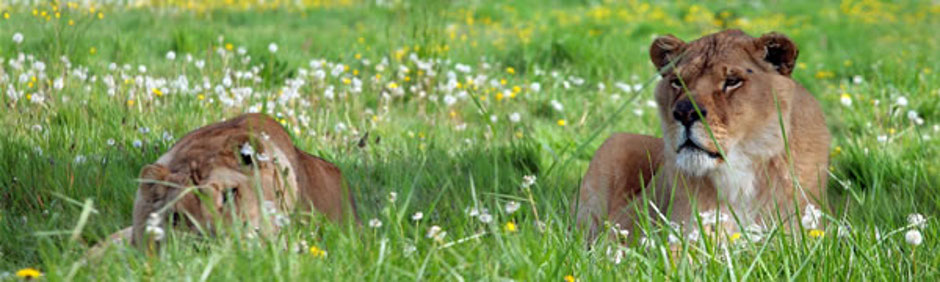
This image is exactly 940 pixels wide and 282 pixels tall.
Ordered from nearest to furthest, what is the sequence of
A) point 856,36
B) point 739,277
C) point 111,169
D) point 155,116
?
point 739,277 → point 111,169 → point 155,116 → point 856,36

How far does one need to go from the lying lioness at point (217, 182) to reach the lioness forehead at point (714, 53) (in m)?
1.38

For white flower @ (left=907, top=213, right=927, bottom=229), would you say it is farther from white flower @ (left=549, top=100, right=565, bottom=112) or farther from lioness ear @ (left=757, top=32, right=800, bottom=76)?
white flower @ (left=549, top=100, right=565, bottom=112)

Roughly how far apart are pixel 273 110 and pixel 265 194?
2840 mm

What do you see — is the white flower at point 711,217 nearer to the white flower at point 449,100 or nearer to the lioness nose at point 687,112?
the lioness nose at point 687,112

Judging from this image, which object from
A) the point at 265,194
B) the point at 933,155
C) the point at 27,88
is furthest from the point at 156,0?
the point at 265,194

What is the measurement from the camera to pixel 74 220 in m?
3.90

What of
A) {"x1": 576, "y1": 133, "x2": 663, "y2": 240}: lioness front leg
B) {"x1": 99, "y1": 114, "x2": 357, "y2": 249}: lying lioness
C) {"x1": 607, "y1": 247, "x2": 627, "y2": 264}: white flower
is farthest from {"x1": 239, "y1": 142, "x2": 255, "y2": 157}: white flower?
{"x1": 576, "y1": 133, "x2": 663, "y2": 240}: lioness front leg

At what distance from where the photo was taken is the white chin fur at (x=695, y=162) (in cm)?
390

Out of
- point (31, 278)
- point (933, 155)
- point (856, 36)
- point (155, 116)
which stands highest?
point (31, 278)

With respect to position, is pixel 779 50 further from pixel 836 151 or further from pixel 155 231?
pixel 836 151

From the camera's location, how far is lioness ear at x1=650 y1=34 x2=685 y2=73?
4281 millimetres

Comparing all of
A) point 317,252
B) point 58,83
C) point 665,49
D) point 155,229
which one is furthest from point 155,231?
point 58,83

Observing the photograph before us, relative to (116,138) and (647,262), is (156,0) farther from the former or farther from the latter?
(647,262)

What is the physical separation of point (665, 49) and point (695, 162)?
61cm
